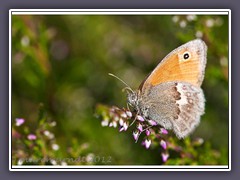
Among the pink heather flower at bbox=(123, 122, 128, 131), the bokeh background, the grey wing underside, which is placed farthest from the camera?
the bokeh background

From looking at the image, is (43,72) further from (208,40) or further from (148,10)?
(208,40)

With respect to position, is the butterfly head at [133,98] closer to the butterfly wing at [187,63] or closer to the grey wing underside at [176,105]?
the grey wing underside at [176,105]

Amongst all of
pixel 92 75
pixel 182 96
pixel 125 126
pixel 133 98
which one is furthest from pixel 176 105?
pixel 92 75

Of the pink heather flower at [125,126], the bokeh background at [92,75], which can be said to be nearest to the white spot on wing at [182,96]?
the pink heather flower at [125,126]

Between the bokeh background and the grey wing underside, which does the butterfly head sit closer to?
the grey wing underside

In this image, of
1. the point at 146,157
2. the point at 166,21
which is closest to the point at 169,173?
the point at 146,157

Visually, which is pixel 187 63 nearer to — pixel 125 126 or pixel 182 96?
pixel 182 96

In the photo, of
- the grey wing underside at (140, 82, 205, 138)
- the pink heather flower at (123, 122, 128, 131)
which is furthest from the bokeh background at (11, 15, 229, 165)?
the pink heather flower at (123, 122, 128, 131)
